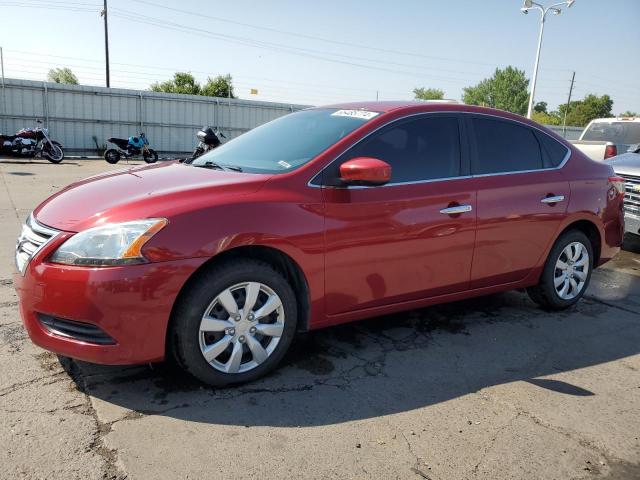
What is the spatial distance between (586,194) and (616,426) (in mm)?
2297

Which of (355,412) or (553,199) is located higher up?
(553,199)

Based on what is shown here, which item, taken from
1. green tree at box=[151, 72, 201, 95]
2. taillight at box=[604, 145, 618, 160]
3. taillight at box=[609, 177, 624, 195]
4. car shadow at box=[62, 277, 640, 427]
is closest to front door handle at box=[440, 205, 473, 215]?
car shadow at box=[62, 277, 640, 427]

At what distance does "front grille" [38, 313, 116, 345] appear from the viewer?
2684mm

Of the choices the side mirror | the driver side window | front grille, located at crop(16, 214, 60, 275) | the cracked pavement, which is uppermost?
the driver side window

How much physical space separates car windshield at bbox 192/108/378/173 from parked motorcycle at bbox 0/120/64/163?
47.6 feet

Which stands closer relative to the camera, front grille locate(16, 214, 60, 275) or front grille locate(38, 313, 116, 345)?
front grille locate(38, 313, 116, 345)

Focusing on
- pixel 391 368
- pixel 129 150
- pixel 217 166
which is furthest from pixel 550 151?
pixel 129 150

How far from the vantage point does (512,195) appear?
13.4 ft

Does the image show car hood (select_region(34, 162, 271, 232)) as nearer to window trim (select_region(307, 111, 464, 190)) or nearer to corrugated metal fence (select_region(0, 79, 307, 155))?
window trim (select_region(307, 111, 464, 190))

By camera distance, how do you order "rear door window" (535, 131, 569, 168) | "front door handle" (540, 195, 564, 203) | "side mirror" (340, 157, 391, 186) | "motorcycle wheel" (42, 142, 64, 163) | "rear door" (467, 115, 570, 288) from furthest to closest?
1. "motorcycle wheel" (42, 142, 64, 163)
2. "rear door window" (535, 131, 569, 168)
3. "front door handle" (540, 195, 564, 203)
4. "rear door" (467, 115, 570, 288)
5. "side mirror" (340, 157, 391, 186)

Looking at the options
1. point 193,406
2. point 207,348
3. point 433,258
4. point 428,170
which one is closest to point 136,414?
point 193,406

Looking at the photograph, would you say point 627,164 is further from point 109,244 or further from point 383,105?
point 109,244

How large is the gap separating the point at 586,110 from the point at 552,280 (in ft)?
331

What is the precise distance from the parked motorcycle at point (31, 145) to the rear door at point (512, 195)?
1571cm
